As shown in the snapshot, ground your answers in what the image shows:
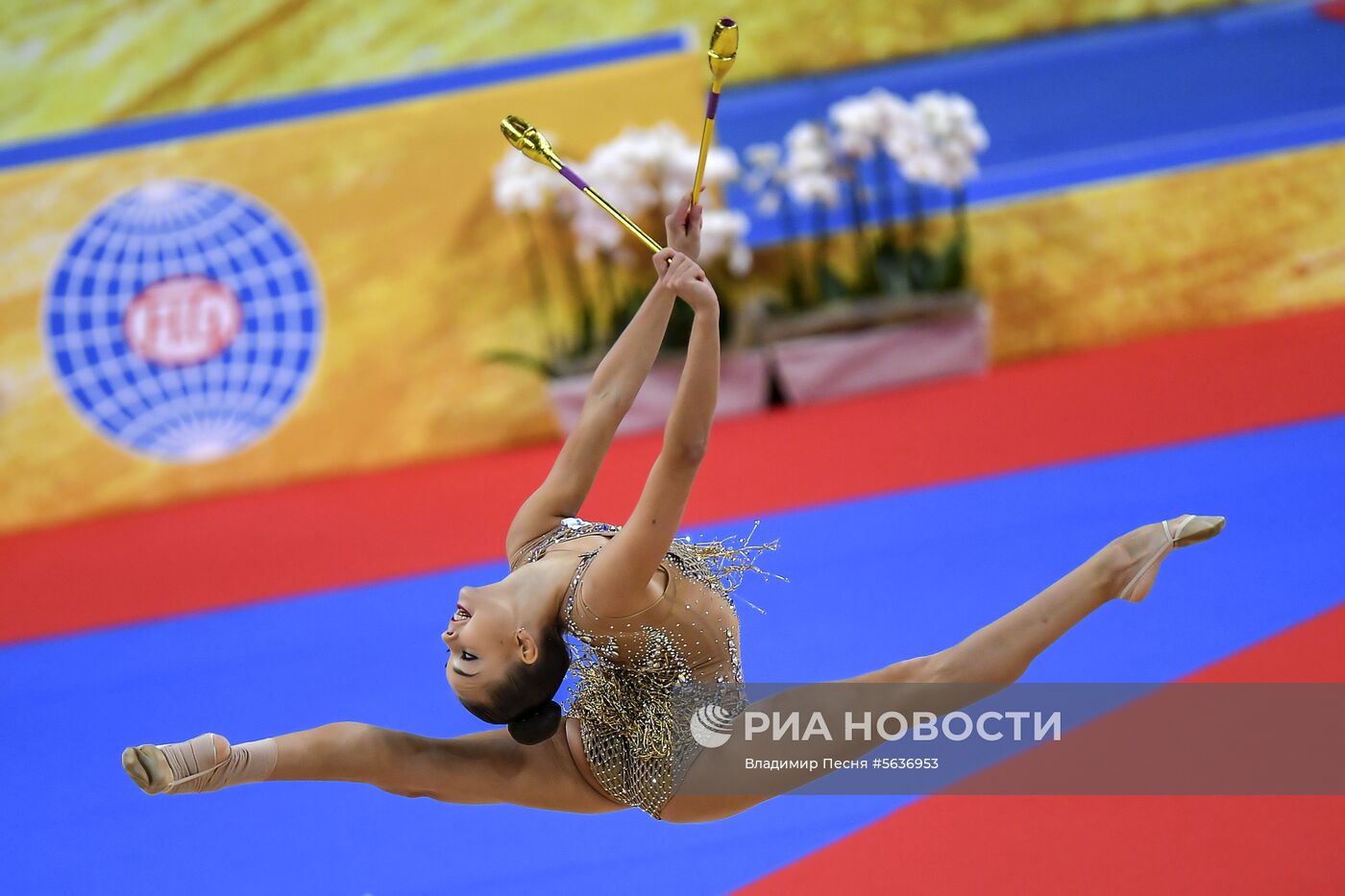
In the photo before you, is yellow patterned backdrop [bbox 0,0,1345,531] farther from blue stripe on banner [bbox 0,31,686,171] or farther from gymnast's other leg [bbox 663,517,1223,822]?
gymnast's other leg [bbox 663,517,1223,822]

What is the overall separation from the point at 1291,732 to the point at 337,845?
238 cm

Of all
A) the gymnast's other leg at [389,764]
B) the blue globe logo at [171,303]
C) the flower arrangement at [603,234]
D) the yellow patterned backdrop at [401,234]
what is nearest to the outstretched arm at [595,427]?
the gymnast's other leg at [389,764]

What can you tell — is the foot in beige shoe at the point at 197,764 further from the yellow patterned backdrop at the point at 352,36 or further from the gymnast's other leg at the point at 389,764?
the yellow patterned backdrop at the point at 352,36

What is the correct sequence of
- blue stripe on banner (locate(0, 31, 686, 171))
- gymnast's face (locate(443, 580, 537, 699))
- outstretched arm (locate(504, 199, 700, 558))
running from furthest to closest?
blue stripe on banner (locate(0, 31, 686, 171)) < outstretched arm (locate(504, 199, 700, 558)) < gymnast's face (locate(443, 580, 537, 699))

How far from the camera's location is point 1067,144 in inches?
298

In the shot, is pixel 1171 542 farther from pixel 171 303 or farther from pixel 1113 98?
pixel 171 303

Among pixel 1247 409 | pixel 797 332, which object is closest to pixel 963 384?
pixel 797 332

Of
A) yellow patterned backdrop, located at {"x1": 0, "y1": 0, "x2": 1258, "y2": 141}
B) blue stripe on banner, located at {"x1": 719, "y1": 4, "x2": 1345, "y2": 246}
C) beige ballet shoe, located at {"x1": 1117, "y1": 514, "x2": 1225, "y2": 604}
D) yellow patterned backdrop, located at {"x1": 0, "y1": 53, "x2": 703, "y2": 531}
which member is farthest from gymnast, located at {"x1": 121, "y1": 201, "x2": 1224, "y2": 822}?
yellow patterned backdrop, located at {"x1": 0, "y1": 0, "x2": 1258, "y2": 141}

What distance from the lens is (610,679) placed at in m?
3.12

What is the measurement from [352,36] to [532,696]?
17.9 ft

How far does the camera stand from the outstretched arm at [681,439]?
258cm

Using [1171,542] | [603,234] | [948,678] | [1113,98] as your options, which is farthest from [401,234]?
[1171,542]

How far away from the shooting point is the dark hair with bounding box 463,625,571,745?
2914 millimetres

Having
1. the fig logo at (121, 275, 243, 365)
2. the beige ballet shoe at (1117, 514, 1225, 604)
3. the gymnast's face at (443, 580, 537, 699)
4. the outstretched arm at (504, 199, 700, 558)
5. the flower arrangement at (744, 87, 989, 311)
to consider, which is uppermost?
the flower arrangement at (744, 87, 989, 311)
